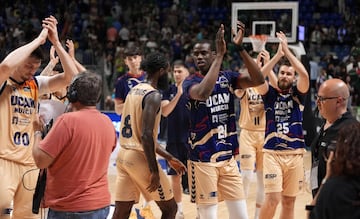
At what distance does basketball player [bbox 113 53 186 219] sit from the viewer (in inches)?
239

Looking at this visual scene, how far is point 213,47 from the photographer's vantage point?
20.7ft

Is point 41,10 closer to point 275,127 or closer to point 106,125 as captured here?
point 275,127

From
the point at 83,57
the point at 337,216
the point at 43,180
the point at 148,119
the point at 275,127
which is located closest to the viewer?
the point at 337,216

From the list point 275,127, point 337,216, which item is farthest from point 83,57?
point 337,216

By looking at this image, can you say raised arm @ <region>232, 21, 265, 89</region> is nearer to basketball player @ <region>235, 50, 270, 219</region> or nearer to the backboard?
basketball player @ <region>235, 50, 270, 219</region>

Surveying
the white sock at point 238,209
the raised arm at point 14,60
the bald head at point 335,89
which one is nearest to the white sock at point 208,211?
the white sock at point 238,209

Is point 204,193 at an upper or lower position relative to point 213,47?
lower

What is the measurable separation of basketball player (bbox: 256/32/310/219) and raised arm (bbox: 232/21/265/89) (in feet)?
3.36

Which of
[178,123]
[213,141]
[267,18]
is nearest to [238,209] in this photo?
[213,141]

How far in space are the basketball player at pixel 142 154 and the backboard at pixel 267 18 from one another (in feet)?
11.4

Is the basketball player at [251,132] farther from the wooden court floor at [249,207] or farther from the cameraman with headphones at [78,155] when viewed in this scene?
the cameraman with headphones at [78,155]

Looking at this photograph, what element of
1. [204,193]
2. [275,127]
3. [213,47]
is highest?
[213,47]

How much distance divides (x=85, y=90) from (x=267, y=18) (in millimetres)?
6615

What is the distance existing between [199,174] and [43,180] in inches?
65.9
